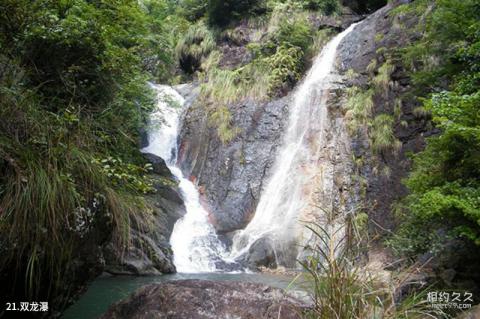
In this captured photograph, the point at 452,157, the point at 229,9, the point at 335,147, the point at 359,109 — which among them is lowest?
the point at 452,157

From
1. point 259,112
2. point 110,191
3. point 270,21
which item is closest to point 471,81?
point 110,191

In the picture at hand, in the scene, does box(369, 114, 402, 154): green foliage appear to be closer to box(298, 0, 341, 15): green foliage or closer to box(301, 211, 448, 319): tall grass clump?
box(298, 0, 341, 15): green foliage

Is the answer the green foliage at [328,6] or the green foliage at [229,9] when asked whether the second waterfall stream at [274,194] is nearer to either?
the green foliage at [328,6]

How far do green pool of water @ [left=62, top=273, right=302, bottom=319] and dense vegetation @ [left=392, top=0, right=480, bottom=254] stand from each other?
2.16m

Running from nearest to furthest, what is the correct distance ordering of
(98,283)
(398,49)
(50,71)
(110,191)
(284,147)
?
(110,191)
(50,71)
(98,283)
(398,49)
(284,147)

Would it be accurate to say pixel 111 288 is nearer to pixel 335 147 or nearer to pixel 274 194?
pixel 274 194

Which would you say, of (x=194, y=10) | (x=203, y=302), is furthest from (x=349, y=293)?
(x=194, y=10)

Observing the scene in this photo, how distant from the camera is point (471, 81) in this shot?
21.9ft

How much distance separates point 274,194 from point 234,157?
2.34 meters

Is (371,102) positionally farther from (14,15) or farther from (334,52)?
(14,15)

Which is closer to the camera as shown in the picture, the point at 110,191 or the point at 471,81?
the point at 110,191

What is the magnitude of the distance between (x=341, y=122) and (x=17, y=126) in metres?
11.4

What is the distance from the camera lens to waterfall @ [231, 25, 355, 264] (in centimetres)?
1152

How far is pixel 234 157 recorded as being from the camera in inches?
575
